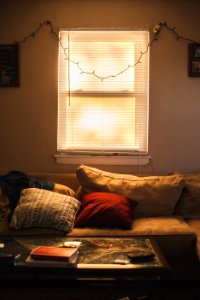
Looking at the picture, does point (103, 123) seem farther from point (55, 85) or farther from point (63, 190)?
point (63, 190)

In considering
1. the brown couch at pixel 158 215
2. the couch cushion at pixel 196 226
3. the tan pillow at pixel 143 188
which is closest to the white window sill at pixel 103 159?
the brown couch at pixel 158 215

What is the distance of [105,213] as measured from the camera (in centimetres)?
273

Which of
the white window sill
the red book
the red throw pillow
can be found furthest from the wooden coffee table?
the white window sill

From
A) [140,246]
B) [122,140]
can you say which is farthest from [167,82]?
[140,246]

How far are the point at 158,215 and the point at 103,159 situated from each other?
876 mm

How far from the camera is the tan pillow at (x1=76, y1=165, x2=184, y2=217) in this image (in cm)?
303

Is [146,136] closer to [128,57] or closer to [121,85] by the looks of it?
[121,85]

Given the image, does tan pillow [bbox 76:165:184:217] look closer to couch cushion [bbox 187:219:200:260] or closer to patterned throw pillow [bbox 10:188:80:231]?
couch cushion [bbox 187:219:200:260]

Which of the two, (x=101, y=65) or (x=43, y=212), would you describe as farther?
(x=101, y=65)

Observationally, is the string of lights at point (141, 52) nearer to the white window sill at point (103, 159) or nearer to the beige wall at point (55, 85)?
the beige wall at point (55, 85)

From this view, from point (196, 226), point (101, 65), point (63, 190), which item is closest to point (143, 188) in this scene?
point (196, 226)

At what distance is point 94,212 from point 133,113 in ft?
→ 4.15

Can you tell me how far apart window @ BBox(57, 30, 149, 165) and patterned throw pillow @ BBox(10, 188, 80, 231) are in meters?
0.93

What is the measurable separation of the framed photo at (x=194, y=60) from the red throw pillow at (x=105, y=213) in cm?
155
